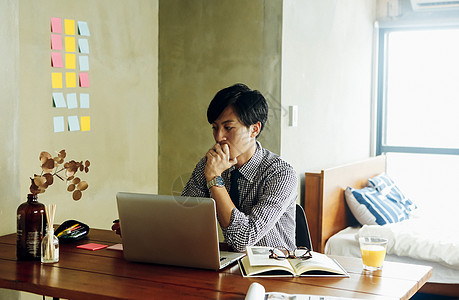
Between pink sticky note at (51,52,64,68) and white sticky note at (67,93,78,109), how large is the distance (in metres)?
0.14

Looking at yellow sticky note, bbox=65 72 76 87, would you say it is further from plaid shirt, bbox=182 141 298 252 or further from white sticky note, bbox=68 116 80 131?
plaid shirt, bbox=182 141 298 252

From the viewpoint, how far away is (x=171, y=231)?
158cm

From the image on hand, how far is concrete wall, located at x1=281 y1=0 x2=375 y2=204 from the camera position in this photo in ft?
9.89

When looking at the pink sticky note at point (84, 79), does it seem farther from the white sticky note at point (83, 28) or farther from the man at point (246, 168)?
the man at point (246, 168)

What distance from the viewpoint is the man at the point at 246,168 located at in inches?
76.0

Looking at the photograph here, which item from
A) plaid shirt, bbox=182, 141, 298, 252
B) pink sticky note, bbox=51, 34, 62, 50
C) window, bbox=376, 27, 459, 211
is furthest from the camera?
window, bbox=376, 27, 459, 211

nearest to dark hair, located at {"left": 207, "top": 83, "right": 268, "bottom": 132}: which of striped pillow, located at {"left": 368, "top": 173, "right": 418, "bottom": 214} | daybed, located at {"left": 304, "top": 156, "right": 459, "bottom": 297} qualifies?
daybed, located at {"left": 304, "top": 156, "right": 459, "bottom": 297}

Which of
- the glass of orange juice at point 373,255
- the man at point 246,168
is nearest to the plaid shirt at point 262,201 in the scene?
the man at point 246,168

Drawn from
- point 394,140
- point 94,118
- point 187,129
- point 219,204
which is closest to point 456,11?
point 394,140

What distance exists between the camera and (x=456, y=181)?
4.45 m

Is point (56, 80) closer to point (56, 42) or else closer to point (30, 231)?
point (56, 42)

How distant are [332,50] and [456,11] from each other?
1.43 m

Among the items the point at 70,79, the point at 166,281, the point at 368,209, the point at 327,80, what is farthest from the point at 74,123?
the point at 368,209

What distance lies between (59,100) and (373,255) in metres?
1.56
